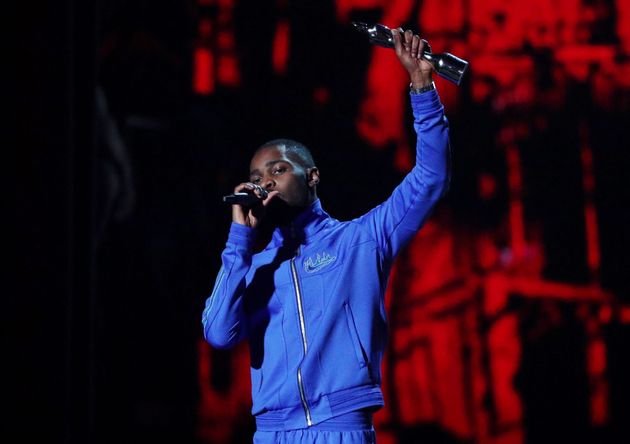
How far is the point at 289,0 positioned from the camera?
143 inches

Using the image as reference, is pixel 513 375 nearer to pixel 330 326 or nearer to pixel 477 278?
pixel 477 278

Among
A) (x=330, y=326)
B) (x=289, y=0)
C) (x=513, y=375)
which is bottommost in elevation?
(x=513, y=375)

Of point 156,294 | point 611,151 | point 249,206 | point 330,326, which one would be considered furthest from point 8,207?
point 611,151

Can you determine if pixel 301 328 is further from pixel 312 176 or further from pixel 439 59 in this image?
pixel 439 59

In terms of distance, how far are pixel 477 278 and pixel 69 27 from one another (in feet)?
7.25

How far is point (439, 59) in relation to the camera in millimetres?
1807

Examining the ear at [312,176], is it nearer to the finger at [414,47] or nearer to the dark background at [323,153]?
the finger at [414,47]

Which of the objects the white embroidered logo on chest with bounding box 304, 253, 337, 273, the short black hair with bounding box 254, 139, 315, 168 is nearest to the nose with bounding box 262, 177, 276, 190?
the short black hair with bounding box 254, 139, 315, 168

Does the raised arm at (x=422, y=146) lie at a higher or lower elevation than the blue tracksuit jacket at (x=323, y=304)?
higher

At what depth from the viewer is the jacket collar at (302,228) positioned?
200 cm

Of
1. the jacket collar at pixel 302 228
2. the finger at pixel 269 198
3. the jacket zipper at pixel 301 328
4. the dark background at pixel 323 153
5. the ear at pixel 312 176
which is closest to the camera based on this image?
the jacket zipper at pixel 301 328

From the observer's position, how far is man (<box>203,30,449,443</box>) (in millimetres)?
1781

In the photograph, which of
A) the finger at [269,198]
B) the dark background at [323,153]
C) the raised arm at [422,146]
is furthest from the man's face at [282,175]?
the dark background at [323,153]

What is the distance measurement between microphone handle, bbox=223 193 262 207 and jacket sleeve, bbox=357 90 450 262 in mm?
269
